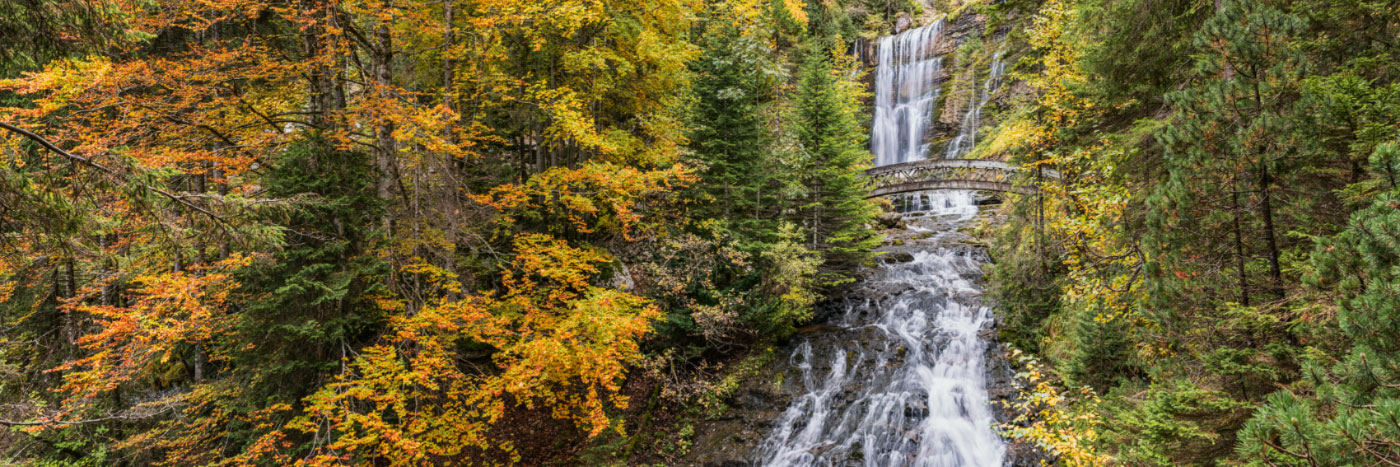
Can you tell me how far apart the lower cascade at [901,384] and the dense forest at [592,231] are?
870mm

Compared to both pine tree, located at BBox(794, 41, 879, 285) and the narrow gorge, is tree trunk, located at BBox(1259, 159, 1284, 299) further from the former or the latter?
Answer: pine tree, located at BBox(794, 41, 879, 285)

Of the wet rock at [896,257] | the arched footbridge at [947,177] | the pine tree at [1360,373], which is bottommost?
the wet rock at [896,257]

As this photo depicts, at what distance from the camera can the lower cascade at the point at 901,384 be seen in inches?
387

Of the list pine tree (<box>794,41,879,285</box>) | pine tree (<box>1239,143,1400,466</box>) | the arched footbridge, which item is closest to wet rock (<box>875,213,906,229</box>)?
the arched footbridge

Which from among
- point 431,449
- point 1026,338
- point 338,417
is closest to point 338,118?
point 338,417

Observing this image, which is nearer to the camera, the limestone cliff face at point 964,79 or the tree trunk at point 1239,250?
the tree trunk at point 1239,250

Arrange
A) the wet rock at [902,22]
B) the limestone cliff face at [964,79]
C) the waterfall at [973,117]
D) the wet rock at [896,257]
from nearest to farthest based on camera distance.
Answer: the wet rock at [896,257], the limestone cliff face at [964,79], the waterfall at [973,117], the wet rock at [902,22]

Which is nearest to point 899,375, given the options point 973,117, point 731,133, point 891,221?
point 731,133

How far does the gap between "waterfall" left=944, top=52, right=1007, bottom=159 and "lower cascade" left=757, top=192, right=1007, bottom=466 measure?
12.1 m

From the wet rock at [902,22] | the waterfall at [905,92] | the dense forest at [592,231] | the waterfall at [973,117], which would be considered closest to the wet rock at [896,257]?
the dense forest at [592,231]

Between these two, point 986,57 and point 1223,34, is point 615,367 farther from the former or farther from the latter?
point 986,57

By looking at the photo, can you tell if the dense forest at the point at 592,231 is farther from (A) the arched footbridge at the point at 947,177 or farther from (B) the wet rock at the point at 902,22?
(B) the wet rock at the point at 902,22

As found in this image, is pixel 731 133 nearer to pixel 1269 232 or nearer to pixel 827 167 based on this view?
pixel 827 167

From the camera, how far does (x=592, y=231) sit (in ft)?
30.9
